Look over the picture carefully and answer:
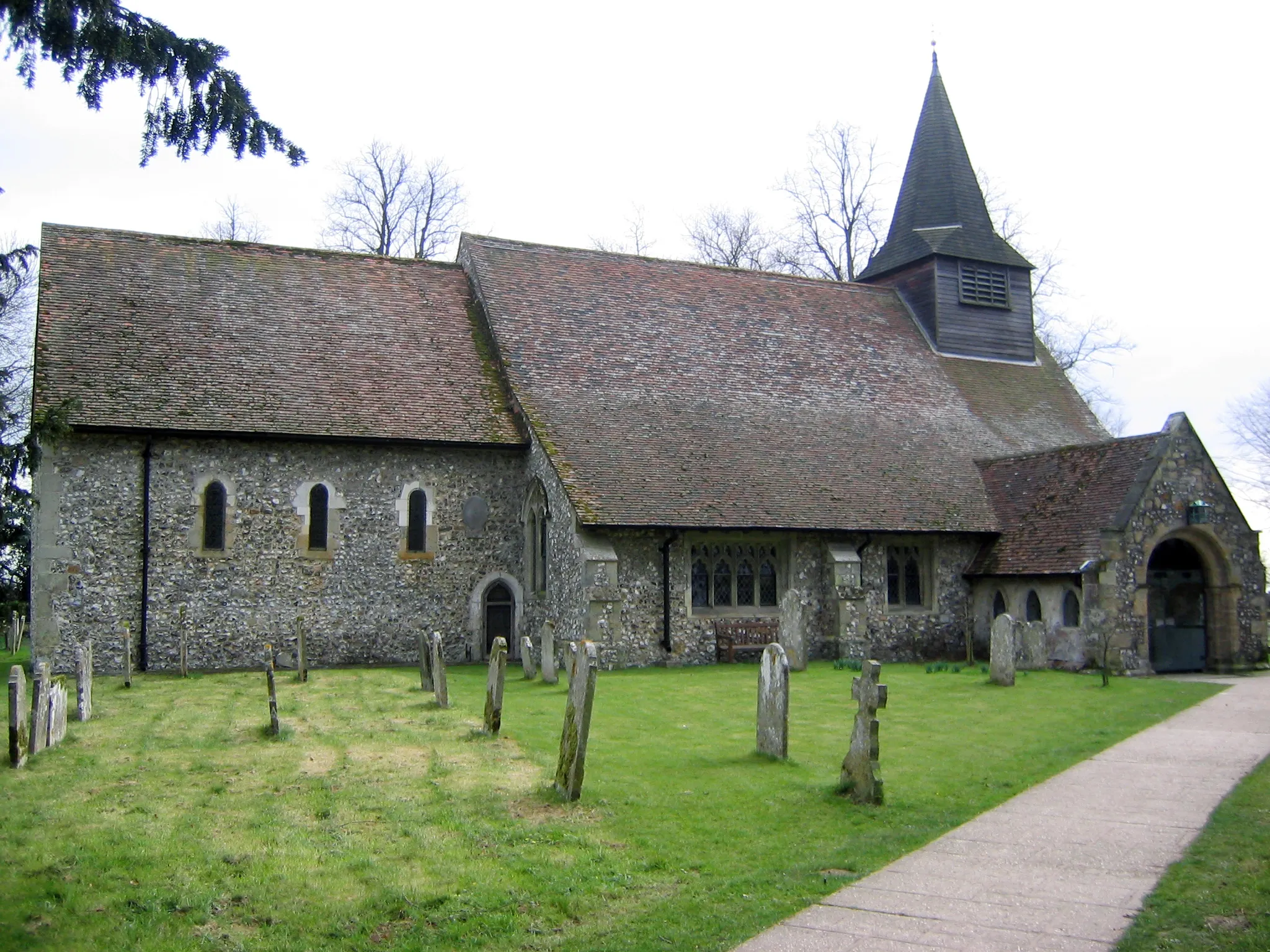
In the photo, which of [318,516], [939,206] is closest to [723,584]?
[318,516]

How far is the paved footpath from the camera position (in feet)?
19.1

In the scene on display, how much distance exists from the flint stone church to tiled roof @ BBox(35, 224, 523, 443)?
0.20 feet

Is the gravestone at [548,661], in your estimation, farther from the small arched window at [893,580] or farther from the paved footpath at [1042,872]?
the small arched window at [893,580]

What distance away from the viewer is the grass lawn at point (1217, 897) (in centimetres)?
571

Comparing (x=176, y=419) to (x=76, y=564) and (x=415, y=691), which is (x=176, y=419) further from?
(x=415, y=691)

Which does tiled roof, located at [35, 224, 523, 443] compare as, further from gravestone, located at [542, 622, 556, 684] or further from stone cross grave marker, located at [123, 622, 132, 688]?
gravestone, located at [542, 622, 556, 684]

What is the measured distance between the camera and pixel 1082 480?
71.2 ft

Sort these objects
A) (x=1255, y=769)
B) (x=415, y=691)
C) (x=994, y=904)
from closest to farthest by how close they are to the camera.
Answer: (x=994, y=904) < (x=1255, y=769) < (x=415, y=691)

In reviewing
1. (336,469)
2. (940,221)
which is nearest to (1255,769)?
(336,469)

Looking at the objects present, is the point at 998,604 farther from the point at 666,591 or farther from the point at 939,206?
the point at 939,206

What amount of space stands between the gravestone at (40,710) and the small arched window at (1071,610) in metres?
16.8

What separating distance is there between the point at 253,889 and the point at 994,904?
4394mm

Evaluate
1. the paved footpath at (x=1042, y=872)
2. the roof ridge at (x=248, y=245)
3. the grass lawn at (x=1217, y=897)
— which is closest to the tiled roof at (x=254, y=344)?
the roof ridge at (x=248, y=245)

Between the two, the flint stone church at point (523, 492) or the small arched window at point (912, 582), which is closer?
the flint stone church at point (523, 492)
